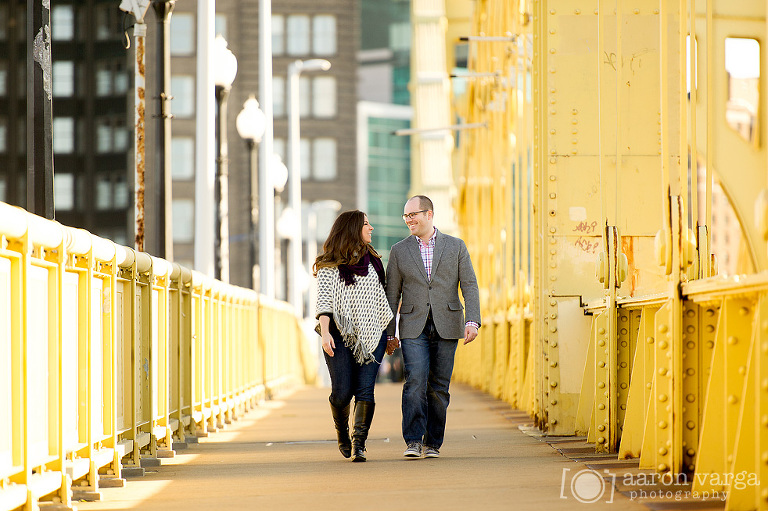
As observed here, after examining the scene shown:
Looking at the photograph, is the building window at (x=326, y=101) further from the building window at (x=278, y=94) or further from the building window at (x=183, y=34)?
the building window at (x=183, y=34)

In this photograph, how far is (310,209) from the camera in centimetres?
5766

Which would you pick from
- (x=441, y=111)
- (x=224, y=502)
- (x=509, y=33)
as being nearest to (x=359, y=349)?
(x=224, y=502)

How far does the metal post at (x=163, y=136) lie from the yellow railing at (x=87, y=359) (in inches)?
50.0

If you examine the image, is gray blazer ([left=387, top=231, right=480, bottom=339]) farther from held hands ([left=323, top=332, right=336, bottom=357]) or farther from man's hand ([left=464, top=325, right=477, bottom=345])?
held hands ([left=323, top=332, right=336, bottom=357])

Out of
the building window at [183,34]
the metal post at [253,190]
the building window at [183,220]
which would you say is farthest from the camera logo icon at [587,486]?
the building window at [183,34]

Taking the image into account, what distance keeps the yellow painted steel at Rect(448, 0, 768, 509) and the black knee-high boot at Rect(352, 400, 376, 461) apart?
5.71 feet

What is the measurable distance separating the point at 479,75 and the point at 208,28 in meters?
8.18

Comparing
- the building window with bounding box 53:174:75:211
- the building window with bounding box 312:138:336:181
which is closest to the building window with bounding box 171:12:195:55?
the building window with bounding box 312:138:336:181

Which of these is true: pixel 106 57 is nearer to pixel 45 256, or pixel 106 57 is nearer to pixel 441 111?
pixel 441 111

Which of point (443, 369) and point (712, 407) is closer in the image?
point (712, 407)

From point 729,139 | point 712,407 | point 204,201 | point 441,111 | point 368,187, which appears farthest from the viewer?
point 368,187

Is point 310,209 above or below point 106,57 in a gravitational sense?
below

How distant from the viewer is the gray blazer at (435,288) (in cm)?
971

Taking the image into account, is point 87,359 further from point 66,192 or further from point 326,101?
point 326,101
